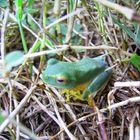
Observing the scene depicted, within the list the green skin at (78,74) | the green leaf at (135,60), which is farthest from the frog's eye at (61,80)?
the green leaf at (135,60)

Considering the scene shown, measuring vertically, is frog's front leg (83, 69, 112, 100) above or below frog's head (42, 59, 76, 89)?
below

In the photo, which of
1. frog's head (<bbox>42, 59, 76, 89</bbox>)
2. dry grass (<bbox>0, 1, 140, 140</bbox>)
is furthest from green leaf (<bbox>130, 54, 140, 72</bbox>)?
frog's head (<bbox>42, 59, 76, 89</bbox>)

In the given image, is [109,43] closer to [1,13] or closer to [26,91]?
[26,91]

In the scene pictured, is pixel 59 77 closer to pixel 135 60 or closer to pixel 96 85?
pixel 96 85

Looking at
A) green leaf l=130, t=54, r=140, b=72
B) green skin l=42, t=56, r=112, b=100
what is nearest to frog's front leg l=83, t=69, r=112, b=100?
green skin l=42, t=56, r=112, b=100

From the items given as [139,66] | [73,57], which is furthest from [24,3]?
[139,66]

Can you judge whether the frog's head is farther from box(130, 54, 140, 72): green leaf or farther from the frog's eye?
box(130, 54, 140, 72): green leaf

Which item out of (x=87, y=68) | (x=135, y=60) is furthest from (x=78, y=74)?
(x=135, y=60)
